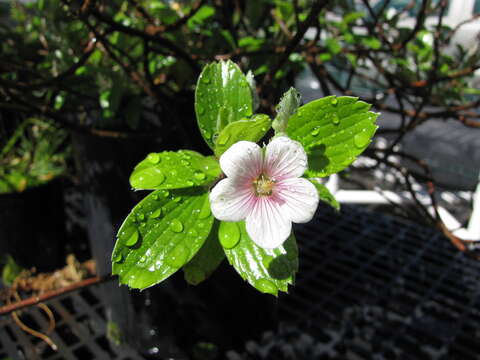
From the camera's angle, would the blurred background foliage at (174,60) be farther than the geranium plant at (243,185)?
Yes

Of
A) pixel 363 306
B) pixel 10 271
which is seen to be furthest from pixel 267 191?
pixel 10 271

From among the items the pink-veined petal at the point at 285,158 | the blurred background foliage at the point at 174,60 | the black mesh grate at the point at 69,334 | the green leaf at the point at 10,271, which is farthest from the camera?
the green leaf at the point at 10,271

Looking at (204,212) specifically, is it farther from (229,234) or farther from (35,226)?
(35,226)

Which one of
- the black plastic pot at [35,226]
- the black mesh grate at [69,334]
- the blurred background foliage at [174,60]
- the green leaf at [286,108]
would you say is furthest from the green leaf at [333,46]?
the black plastic pot at [35,226]

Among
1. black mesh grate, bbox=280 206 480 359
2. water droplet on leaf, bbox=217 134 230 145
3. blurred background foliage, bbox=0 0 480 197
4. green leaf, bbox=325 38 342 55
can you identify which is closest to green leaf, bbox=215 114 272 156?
A: water droplet on leaf, bbox=217 134 230 145

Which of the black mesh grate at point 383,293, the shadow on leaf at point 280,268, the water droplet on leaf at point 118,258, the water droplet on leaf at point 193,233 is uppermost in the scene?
the water droplet on leaf at point 118,258

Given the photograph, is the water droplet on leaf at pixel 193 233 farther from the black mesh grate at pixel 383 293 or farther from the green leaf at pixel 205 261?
the black mesh grate at pixel 383 293

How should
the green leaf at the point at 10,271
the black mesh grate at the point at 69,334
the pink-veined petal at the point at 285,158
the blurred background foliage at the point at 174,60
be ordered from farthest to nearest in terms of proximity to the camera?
1. the green leaf at the point at 10,271
2. the black mesh grate at the point at 69,334
3. the blurred background foliage at the point at 174,60
4. the pink-veined petal at the point at 285,158
